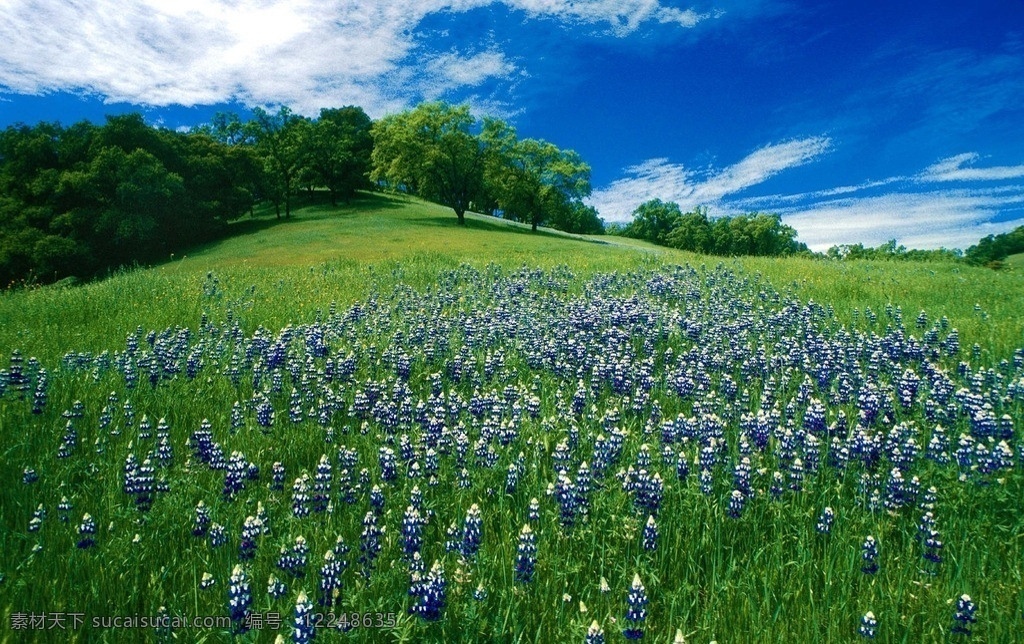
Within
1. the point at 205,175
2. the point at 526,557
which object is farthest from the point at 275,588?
the point at 205,175

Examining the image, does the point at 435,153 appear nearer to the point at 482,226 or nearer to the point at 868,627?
the point at 482,226

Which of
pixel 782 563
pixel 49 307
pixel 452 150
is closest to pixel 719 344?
pixel 782 563

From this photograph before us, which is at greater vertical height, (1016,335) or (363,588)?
(1016,335)

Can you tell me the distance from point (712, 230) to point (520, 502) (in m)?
128

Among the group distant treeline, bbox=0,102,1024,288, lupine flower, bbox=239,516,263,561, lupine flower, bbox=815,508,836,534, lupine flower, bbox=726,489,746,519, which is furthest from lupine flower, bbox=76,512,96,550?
distant treeline, bbox=0,102,1024,288

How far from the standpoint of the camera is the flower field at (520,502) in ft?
11.0

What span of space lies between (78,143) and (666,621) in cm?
7005

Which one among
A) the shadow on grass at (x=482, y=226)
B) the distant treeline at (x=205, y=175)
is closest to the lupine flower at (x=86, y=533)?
the distant treeline at (x=205, y=175)

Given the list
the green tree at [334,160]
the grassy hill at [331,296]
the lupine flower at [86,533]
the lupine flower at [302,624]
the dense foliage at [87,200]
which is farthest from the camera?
the green tree at [334,160]

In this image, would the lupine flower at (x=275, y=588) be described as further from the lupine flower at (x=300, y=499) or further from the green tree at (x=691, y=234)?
the green tree at (x=691, y=234)

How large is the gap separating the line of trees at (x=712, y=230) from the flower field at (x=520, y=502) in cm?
11807

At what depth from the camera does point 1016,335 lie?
32.2ft

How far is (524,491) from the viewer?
4.65 metres

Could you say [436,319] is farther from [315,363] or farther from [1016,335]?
[1016,335]
